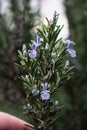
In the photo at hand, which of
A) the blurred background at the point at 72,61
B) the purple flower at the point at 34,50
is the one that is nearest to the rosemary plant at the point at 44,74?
the purple flower at the point at 34,50

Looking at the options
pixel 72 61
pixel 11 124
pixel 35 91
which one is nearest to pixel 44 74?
pixel 35 91

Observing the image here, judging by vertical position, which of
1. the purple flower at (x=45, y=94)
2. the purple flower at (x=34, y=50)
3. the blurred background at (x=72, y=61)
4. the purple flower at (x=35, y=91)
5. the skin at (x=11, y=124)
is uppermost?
the blurred background at (x=72, y=61)

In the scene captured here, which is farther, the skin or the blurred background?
the blurred background

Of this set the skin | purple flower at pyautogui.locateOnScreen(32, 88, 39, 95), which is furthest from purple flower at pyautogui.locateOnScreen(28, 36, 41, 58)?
the skin

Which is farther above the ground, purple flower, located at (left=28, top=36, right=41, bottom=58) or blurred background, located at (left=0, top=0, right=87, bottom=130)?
blurred background, located at (left=0, top=0, right=87, bottom=130)

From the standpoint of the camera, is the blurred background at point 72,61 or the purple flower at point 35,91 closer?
the purple flower at point 35,91

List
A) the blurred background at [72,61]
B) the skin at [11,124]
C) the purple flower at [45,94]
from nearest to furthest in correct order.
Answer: the purple flower at [45,94] < the skin at [11,124] < the blurred background at [72,61]

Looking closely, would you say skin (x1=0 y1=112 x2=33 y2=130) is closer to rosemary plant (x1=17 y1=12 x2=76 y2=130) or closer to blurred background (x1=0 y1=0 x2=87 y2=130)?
rosemary plant (x1=17 y1=12 x2=76 y2=130)

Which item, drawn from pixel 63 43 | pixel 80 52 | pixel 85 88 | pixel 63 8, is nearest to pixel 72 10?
pixel 63 8

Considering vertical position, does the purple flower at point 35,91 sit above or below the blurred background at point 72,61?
below

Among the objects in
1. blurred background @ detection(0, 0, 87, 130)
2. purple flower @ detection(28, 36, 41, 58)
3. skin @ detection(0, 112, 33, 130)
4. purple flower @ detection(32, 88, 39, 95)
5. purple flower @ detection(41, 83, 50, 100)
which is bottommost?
skin @ detection(0, 112, 33, 130)

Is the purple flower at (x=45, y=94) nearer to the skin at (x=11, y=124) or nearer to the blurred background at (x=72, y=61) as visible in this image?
the skin at (x=11, y=124)

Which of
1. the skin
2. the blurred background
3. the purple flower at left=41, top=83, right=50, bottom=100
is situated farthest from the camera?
the blurred background
